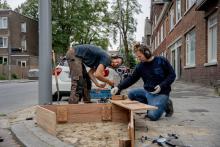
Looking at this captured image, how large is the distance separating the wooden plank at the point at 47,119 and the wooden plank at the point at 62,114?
33cm

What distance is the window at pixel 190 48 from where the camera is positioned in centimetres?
2152

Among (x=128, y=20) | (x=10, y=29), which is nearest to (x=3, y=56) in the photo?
(x=10, y=29)

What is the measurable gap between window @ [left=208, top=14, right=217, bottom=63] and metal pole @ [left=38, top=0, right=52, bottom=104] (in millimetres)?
10692

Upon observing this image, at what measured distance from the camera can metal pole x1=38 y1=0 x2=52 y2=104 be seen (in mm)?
7020

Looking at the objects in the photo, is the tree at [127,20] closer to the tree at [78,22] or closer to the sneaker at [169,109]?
the tree at [78,22]

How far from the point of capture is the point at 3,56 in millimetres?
59812

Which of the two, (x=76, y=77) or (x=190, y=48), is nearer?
(x=76, y=77)

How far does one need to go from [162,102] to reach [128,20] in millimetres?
48573

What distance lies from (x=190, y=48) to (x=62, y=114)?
17199 mm

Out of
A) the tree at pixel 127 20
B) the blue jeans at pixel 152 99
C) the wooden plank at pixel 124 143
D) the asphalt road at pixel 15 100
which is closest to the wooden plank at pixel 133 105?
the blue jeans at pixel 152 99

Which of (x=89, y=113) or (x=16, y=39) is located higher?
(x=16, y=39)

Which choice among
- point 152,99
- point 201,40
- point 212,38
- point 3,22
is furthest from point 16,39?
point 152,99

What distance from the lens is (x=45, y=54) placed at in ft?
23.3

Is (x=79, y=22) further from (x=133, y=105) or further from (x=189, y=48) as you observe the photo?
(x=133, y=105)
